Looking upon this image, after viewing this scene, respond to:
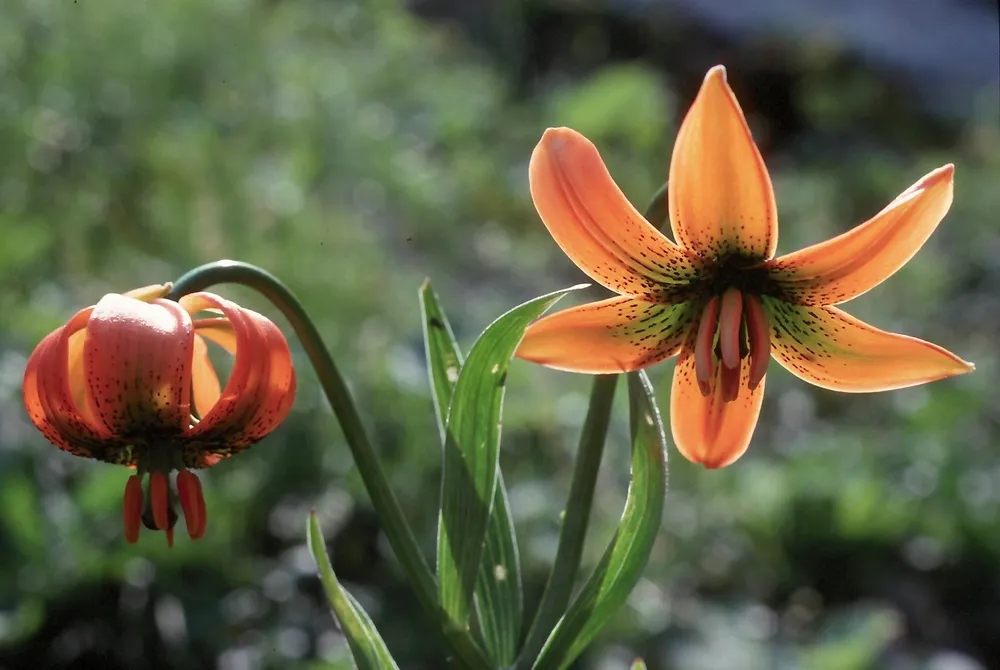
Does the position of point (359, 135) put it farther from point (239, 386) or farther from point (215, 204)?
point (239, 386)

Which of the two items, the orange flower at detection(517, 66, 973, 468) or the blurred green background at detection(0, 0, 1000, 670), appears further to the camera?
the blurred green background at detection(0, 0, 1000, 670)

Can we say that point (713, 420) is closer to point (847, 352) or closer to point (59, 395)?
point (847, 352)

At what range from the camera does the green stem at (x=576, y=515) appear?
71 centimetres

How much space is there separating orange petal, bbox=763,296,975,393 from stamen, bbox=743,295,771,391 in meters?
0.02

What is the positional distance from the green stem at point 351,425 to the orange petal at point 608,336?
0.51ft

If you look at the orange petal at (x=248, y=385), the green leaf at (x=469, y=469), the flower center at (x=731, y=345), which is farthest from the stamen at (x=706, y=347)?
the orange petal at (x=248, y=385)

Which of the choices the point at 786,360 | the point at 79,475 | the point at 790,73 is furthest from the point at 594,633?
the point at 790,73

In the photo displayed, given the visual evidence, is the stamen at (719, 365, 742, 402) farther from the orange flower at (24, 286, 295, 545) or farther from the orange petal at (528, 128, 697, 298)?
the orange flower at (24, 286, 295, 545)

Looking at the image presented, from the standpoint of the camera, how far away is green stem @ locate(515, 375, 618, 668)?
0.71 metres

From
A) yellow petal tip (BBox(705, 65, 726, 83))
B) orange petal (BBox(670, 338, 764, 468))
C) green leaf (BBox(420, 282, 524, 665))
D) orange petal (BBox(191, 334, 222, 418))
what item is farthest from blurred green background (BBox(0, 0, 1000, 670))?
yellow petal tip (BBox(705, 65, 726, 83))

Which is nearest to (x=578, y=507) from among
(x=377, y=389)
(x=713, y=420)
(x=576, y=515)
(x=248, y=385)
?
(x=576, y=515)

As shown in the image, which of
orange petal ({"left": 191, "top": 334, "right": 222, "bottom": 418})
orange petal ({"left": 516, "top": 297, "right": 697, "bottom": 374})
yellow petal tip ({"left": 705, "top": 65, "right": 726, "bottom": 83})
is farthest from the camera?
orange petal ({"left": 191, "top": 334, "right": 222, "bottom": 418})

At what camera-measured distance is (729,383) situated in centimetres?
67

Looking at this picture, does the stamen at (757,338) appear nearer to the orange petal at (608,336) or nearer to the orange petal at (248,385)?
the orange petal at (608,336)
